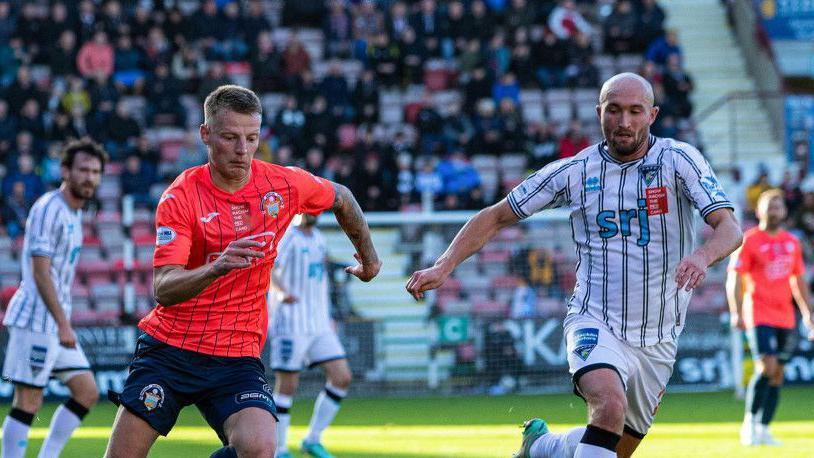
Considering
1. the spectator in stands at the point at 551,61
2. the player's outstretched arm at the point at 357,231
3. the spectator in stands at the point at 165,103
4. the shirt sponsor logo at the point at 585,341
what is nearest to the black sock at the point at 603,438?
the shirt sponsor logo at the point at 585,341

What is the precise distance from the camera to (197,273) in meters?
5.47

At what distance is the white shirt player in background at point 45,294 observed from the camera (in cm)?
871

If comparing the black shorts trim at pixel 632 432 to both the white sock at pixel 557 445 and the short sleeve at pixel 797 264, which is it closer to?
the white sock at pixel 557 445

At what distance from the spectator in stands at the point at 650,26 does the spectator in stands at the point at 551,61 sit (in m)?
1.81

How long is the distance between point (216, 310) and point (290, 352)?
503cm

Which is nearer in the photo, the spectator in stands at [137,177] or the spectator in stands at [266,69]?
the spectator in stands at [137,177]

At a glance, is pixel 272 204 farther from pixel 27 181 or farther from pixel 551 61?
pixel 551 61

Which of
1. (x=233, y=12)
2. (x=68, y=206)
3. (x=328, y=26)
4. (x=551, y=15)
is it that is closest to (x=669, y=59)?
(x=551, y=15)

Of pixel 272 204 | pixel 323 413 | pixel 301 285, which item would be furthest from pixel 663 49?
pixel 272 204

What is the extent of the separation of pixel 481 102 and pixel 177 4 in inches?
239

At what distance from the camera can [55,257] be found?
8820 millimetres

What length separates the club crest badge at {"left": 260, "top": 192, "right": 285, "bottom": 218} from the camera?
6070mm

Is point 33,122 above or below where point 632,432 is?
above

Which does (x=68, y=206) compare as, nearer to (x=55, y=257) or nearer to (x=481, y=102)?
(x=55, y=257)
